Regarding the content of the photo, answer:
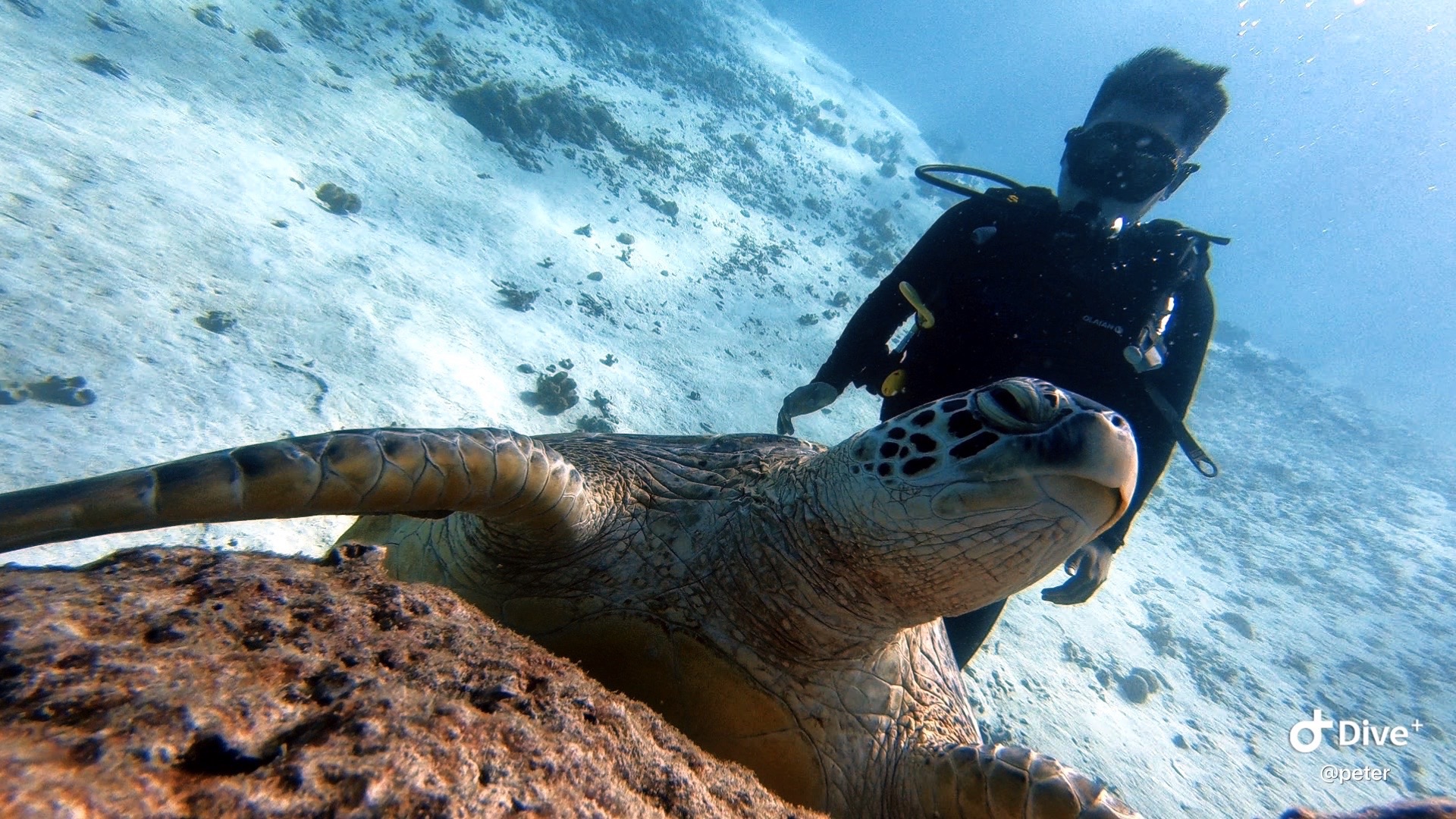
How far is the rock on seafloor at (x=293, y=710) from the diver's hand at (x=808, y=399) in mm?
2435

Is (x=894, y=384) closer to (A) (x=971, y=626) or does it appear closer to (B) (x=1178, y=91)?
(A) (x=971, y=626)

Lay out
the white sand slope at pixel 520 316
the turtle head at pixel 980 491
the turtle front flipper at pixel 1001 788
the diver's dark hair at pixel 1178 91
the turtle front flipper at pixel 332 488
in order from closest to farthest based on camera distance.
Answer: the turtle front flipper at pixel 332 488 < the turtle head at pixel 980 491 < the turtle front flipper at pixel 1001 788 < the diver's dark hair at pixel 1178 91 < the white sand slope at pixel 520 316

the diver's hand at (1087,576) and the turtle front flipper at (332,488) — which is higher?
the diver's hand at (1087,576)

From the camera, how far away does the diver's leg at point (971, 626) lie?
330 centimetres

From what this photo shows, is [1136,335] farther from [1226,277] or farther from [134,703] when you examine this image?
[1226,277]

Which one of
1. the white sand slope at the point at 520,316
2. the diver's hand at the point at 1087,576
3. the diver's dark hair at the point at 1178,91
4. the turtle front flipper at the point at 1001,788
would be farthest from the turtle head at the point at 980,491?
the white sand slope at the point at 520,316

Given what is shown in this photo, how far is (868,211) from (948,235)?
47.1 feet

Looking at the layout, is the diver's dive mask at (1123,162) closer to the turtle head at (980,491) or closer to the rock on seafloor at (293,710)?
the turtle head at (980,491)

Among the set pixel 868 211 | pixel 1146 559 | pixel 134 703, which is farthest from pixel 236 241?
pixel 868 211

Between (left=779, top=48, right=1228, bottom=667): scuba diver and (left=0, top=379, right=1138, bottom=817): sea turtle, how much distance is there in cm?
144

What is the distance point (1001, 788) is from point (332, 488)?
6.10ft

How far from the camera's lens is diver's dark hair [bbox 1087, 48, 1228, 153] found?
3.50m

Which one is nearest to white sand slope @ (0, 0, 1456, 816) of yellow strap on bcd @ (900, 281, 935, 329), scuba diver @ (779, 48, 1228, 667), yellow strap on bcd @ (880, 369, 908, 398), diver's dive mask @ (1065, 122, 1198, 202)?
scuba diver @ (779, 48, 1228, 667)

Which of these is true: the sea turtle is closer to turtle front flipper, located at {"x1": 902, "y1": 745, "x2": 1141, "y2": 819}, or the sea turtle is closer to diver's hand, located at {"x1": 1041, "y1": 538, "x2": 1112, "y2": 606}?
turtle front flipper, located at {"x1": 902, "y1": 745, "x2": 1141, "y2": 819}
